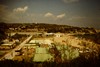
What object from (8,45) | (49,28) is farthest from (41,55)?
(8,45)

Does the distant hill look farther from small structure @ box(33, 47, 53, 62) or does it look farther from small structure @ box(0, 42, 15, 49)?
small structure @ box(33, 47, 53, 62)

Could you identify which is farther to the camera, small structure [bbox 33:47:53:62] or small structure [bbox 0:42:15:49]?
small structure [bbox 0:42:15:49]


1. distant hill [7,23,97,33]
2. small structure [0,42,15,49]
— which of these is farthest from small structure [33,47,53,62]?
small structure [0,42,15,49]

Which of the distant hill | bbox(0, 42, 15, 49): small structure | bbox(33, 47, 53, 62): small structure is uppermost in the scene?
the distant hill

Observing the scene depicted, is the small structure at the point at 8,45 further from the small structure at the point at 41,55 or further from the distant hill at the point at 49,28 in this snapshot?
the small structure at the point at 41,55

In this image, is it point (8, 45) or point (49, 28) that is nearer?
point (49, 28)

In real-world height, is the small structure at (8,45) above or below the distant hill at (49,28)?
below

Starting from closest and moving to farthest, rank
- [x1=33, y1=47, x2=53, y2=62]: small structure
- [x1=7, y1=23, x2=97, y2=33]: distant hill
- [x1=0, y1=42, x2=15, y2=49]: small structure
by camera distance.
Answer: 1. [x1=33, y1=47, x2=53, y2=62]: small structure
2. [x1=0, y1=42, x2=15, y2=49]: small structure
3. [x1=7, y1=23, x2=97, y2=33]: distant hill

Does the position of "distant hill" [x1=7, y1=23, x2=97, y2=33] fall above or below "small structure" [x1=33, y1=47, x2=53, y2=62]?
above

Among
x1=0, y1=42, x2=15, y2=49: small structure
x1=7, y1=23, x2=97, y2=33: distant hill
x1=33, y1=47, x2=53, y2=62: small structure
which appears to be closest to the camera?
x1=33, y1=47, x2=53, y2=62: small structure

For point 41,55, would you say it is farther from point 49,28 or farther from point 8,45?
point 8,45

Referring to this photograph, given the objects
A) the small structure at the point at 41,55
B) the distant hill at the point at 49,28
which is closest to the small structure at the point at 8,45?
the distant hill at the point at 49,28

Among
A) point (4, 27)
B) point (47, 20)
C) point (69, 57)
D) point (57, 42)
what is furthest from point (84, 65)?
point (4, 27)

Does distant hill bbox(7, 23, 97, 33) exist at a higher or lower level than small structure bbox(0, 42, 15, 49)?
higher
